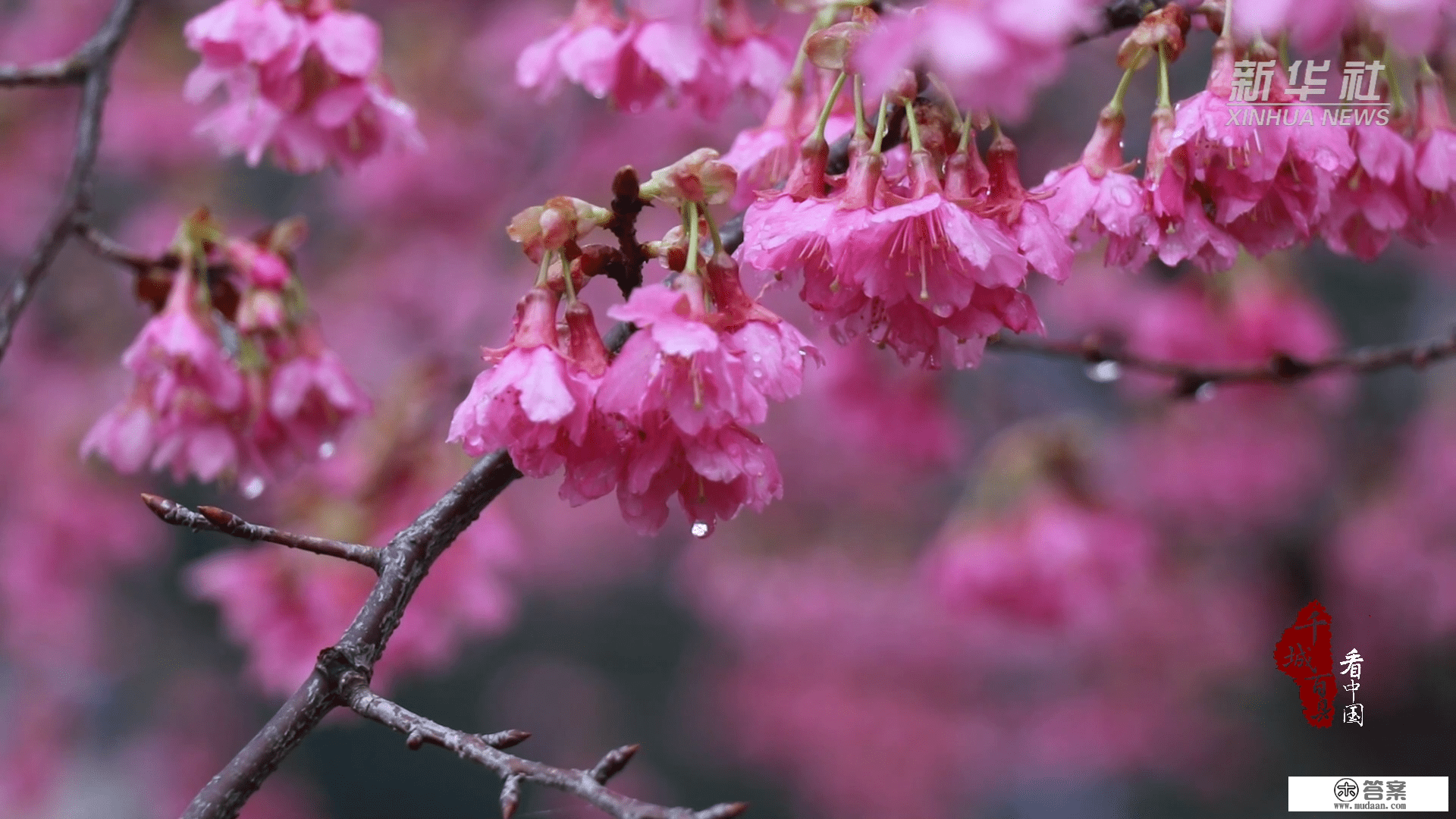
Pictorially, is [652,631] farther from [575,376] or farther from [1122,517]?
[575,376]

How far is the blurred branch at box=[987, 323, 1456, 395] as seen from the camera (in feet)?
3.81

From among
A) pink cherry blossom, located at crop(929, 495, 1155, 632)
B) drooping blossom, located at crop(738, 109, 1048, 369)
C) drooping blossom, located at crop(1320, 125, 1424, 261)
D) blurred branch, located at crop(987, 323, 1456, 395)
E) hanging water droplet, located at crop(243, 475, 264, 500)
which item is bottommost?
drooping blossom, located at crop(738, 109, 1048, 369)

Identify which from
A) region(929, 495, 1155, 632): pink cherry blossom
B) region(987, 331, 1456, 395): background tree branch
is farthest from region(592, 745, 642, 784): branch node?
region(929, 495, 1155, 632): pink cherry blossom

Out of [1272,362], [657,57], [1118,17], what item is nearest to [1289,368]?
[1272,362]

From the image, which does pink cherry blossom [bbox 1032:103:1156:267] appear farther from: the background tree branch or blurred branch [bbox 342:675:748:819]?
blurred branch [bbox 342:675:748:819]

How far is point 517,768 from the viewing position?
60 cm

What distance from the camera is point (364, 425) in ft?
5.56

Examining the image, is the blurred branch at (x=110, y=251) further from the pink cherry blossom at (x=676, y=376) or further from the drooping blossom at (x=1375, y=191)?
the drooping blossom at (x=1375, y=191)

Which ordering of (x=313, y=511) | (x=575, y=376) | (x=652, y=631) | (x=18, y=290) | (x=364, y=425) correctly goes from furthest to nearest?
1. (x=652, y=631)
2. (x=364, y=425)
3. (x=313, y=511)
4. (x=18, y=290)
5. (x=575, y=376)

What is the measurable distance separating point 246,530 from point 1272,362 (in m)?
1.06

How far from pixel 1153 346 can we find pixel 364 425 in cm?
126

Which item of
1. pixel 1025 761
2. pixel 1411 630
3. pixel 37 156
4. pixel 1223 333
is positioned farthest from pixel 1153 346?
pixel 37 156

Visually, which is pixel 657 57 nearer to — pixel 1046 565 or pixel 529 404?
pixel 529 404

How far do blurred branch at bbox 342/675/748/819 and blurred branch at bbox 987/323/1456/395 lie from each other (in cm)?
65
